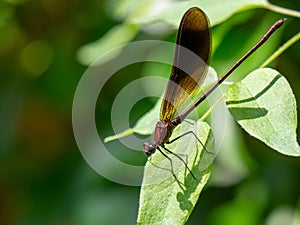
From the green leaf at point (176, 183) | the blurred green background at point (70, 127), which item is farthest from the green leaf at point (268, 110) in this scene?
the blurred green background at point (70, 127)

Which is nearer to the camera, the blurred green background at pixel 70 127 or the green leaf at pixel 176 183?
the green leaf at pixel 176 183

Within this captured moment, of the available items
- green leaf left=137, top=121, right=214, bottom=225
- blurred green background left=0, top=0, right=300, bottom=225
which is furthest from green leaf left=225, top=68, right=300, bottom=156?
blurred green background left=0, top=0, right=300, bottom=225

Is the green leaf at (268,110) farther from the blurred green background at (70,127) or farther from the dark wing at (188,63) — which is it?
the blurred green background at (70,127)

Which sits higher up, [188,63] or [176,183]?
[188,63]

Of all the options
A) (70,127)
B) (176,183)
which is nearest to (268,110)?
(176,183)

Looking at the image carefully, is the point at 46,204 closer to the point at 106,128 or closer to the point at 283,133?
the point at 106,128

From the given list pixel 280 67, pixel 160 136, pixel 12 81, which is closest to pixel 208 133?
pixel 160 136

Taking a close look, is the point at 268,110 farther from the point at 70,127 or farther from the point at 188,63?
the point at 70,127
